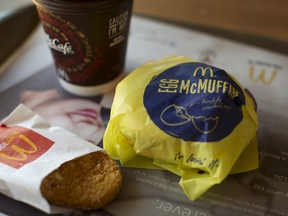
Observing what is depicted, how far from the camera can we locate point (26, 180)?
14.8 inches

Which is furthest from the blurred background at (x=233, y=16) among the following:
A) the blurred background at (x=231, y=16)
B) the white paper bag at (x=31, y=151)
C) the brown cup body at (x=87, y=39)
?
the white paper bag at (x=31, y=151)

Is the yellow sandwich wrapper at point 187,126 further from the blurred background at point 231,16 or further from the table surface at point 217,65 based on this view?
the blurred background at point 231,16

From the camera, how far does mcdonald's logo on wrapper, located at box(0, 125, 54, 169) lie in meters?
0.40

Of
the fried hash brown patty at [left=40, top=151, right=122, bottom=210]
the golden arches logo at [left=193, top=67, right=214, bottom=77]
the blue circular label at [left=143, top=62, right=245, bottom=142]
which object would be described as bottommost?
the fried hash brown patty at [left=40, top=151, right=122, bottom=210]

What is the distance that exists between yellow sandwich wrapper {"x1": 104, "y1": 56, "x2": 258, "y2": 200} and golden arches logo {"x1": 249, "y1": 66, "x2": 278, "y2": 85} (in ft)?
0.44

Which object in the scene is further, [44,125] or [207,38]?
[207,38]

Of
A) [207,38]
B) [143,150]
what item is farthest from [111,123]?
[207,38]

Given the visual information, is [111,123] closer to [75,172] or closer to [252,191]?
[75,172]

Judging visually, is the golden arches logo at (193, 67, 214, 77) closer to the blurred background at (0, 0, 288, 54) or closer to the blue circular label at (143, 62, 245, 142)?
the blue circular label at (143, 62, 245, 142)

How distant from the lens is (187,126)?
1.28ft

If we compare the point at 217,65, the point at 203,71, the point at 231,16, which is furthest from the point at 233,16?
the point at 203,71

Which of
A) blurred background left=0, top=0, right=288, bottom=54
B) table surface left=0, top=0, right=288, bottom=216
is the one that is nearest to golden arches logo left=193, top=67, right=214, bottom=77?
table surface left=0, top=0, right=288, bottom=216

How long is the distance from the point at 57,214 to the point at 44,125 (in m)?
0.12

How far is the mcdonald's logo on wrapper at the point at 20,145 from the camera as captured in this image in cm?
40
